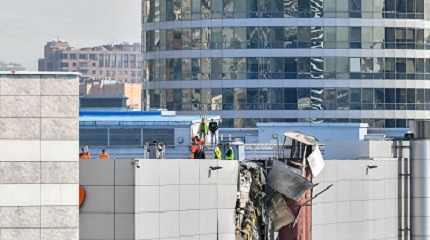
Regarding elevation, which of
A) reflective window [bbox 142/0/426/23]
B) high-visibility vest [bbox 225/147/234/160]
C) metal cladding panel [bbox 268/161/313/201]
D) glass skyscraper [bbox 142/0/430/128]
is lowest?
metal cladding panel [bbox 268/161/313/201]

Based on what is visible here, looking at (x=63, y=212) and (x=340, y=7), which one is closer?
(x=63, y=212)

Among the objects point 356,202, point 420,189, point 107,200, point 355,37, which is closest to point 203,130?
point 356,202

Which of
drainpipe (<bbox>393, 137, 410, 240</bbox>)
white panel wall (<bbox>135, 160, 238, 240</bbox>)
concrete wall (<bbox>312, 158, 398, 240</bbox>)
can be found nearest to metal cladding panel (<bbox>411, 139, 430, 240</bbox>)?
drainpipe (<bbox>393, 137, 410, 240</bbox>)

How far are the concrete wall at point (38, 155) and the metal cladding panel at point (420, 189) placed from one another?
24739mm

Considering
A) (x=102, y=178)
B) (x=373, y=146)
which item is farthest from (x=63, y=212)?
(x=373, y=146)

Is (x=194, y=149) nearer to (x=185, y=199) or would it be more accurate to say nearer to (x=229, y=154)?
(x=229, y=154)

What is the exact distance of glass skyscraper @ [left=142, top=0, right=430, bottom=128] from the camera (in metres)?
129

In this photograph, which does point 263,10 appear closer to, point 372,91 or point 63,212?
point 372,91

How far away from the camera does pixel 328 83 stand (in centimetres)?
13012

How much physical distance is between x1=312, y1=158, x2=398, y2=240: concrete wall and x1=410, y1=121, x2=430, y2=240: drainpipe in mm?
848

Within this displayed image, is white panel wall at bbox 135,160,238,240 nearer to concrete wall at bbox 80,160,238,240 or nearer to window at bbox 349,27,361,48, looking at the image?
concrete wall at bbox 80,160,238,240

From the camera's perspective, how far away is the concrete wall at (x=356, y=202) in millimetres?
56250

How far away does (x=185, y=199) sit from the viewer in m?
44.9

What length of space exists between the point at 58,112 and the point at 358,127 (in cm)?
5161
